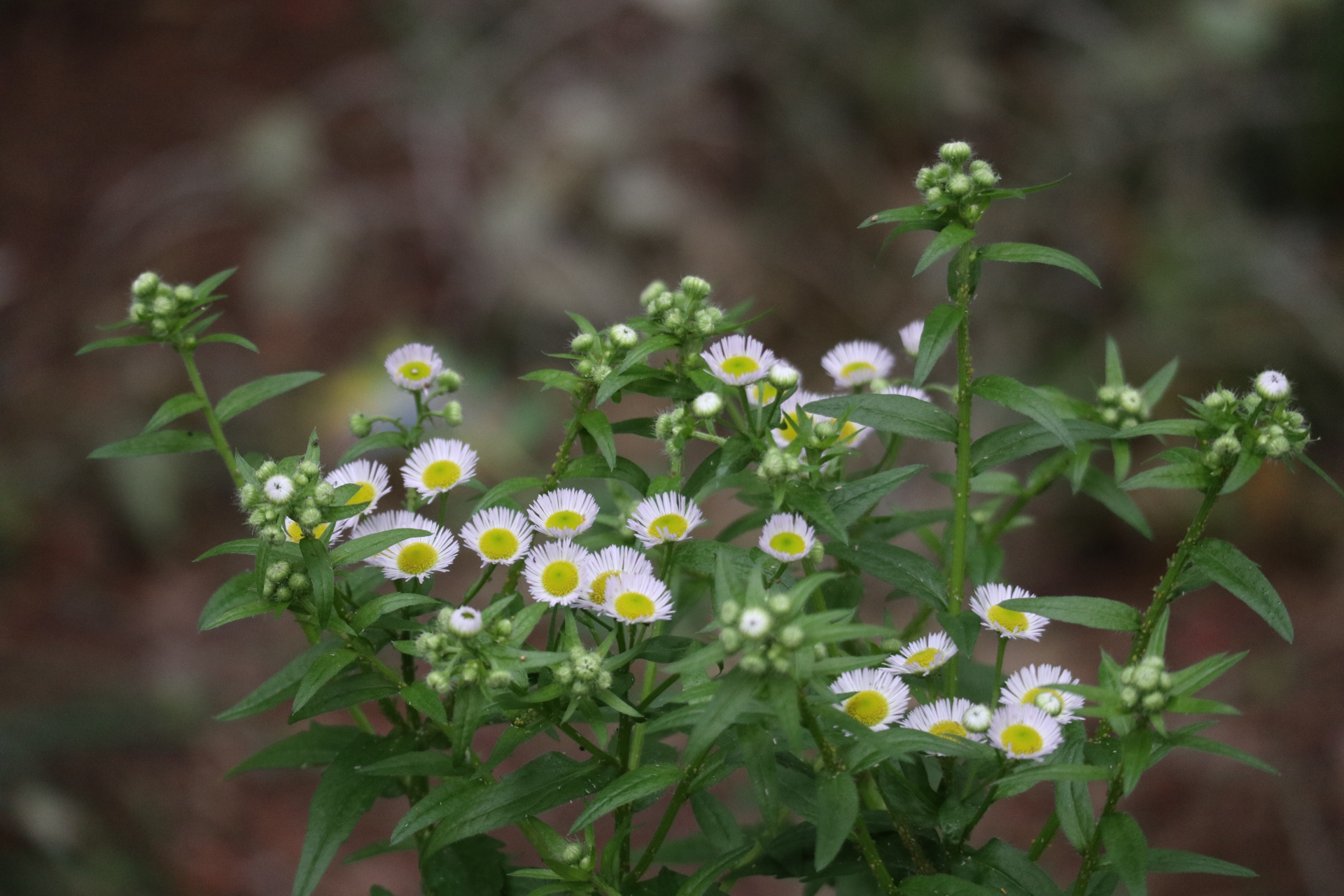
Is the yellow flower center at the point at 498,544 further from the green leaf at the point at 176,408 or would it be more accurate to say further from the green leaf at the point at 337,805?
the green leaf at the point at 176,408

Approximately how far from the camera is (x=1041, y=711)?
132 centimetres

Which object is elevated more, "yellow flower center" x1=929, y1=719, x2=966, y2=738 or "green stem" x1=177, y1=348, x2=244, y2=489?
"green stem" x1=177, y1=348, x2=244, y2=489

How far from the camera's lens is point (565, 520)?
1.47m

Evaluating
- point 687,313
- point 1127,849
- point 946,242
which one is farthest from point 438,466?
point 1127,849

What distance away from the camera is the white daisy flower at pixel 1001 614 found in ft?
4.90

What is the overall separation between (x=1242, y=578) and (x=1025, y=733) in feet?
1.20

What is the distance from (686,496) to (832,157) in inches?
185

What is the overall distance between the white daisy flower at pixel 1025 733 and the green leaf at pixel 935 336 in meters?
0.42

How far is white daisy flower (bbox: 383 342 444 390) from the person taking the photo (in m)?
1.70

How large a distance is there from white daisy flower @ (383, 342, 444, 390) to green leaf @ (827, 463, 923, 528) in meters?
0.64

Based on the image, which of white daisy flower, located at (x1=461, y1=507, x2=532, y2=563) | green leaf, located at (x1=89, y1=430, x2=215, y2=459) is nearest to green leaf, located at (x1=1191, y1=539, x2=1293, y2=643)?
white daisy flower, located at (x1=461, y1=507, x2=532, y2=563)

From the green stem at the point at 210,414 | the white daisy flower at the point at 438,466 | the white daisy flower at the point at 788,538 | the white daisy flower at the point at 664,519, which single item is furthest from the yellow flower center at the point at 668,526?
the green stem at the point at 210,414

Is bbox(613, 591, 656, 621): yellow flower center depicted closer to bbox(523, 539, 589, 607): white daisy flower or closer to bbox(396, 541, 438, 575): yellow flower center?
bbox(523, 539, 589, 607): white daisy flower

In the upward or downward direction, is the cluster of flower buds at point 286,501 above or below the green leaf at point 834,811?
above
